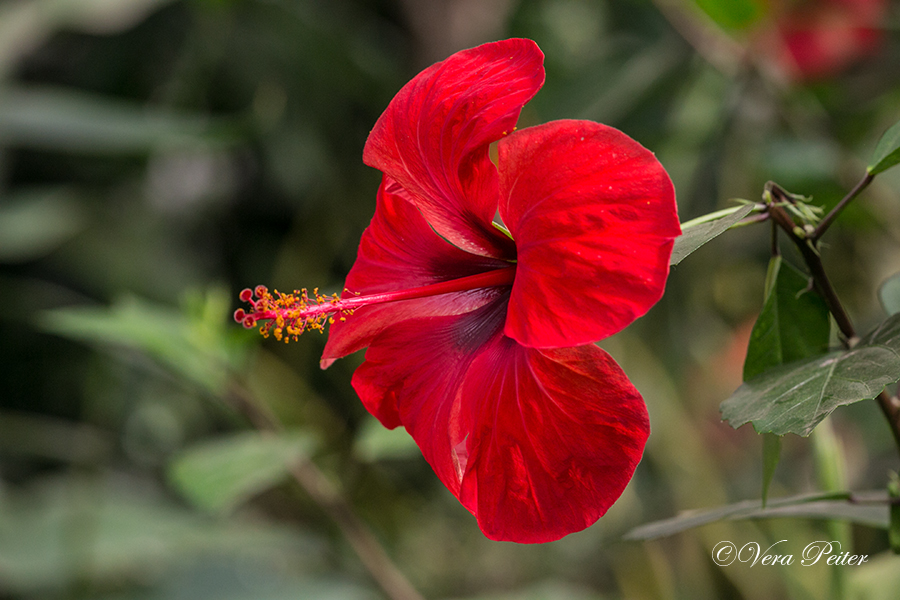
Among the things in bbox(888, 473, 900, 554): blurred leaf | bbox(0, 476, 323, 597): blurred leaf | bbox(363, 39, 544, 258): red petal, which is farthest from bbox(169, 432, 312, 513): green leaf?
bbox(888, 473, 900, 554): blurred leaf

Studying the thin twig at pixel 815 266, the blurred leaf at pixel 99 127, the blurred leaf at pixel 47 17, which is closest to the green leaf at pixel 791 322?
the thin twig at pixel 815 266

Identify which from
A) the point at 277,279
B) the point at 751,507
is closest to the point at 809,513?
the point at 751,507

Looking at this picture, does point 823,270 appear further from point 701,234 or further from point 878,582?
point 878,582

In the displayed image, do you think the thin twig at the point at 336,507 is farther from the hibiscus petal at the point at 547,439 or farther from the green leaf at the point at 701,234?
the green leaf at the point at 701,234

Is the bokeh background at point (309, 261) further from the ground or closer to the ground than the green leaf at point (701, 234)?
closer to the ground

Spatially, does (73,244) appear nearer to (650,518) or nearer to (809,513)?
(650,518)
